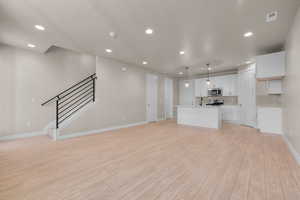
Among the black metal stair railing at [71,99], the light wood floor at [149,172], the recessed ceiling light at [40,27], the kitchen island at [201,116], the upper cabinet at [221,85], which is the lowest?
the light wood floor at [149,172]

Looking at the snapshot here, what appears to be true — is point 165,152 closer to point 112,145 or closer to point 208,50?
point 112,145

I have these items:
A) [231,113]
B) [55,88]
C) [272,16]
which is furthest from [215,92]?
[55,88]

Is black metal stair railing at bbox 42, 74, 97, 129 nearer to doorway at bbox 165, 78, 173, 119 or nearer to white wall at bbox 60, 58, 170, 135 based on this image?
white wall at bbox 60, 58, 170, 135

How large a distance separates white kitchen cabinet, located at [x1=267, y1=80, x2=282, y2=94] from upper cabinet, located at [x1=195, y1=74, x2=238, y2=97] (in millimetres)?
2470

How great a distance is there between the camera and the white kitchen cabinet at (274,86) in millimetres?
4419

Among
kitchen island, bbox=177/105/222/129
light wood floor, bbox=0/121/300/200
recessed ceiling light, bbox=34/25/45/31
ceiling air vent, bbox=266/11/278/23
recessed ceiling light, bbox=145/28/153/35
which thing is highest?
recessed ceiling light, bbox=145/28/153/35

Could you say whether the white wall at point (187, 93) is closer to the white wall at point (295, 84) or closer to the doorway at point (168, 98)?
the doorway at point (168, 98)

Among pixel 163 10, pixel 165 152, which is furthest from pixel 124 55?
pixel 165 152

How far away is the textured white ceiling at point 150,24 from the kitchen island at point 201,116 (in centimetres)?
249

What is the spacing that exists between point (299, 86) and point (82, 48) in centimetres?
573

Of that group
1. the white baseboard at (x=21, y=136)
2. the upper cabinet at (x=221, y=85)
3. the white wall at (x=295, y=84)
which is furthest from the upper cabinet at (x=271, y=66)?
the white baseboard at (x=21, y=136)

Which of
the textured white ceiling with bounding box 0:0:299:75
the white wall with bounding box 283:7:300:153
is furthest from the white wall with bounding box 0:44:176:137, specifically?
the white wall with bounding box 283:7:300:153

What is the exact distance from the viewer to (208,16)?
8.88 ft

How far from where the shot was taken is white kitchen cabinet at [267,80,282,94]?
14.5 feet
